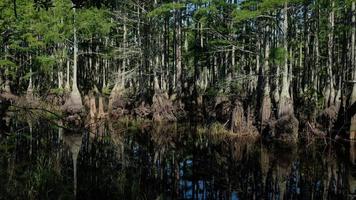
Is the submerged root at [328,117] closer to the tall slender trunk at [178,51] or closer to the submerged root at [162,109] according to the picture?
the submerged root at [162,109]

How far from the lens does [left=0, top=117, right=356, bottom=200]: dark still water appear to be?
24.9 feet

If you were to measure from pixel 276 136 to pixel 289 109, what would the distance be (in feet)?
3.42

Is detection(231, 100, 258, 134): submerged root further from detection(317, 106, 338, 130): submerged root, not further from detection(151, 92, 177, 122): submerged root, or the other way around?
detection(151, 92, 177, 122): submerged root

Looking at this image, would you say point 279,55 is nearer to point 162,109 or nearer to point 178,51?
point 162,109

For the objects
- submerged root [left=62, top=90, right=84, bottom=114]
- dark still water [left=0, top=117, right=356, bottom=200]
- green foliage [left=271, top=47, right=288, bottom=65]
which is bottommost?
dark still water [left=0, top=117, right=356, bottom=200]

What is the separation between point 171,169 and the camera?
994 cm

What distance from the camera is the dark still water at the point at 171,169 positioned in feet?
24.9

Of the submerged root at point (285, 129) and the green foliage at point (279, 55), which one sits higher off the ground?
the green foliage at point (279, 55)

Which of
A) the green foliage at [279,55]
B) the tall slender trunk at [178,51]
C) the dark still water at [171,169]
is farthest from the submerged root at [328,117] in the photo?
the tall slender trunk at [178,51]

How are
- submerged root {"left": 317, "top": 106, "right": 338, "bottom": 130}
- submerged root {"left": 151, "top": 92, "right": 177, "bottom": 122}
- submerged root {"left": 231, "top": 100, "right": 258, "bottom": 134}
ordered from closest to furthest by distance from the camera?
submerged root {"left": 317, "top": 106, "right": 338, "bottom": 130}
submerged root {"left": 231, "top": 100, "right": 258, "bottom": 134}
submerged root {"left": 151, "top": 92, "right": 177, "bottom": 122}

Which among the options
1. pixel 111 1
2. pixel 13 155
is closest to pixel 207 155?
pixel 13 155

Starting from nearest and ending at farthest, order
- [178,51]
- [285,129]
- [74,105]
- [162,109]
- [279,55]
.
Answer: [285,129] → [279,55] → [162,109] → [74,105] → [178,51]

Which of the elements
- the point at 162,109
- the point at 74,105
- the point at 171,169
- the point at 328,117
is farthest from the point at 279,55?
the point at 74,105

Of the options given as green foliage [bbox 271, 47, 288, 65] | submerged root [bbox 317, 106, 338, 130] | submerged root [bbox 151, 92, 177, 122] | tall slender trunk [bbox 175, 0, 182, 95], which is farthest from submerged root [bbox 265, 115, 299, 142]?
tall slender trunk [bbox 175, 0, 182, 95]
